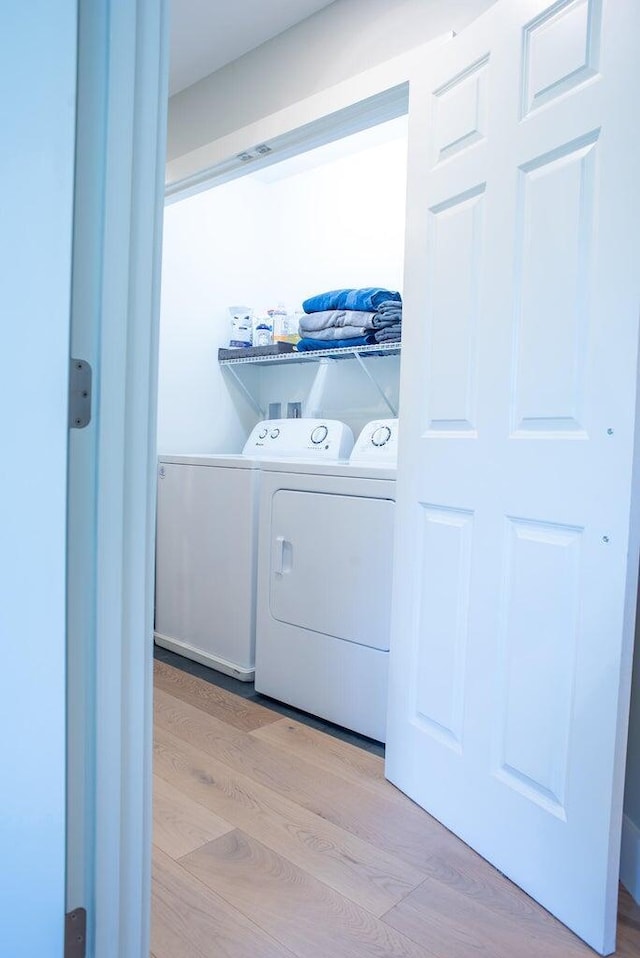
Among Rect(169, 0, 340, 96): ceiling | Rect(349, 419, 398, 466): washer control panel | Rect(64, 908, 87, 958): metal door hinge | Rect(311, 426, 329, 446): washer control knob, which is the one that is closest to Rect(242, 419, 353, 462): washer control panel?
Rect(311, 426, 329, 446): washer control knob

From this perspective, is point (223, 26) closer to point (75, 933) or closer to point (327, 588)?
point (327, 588)

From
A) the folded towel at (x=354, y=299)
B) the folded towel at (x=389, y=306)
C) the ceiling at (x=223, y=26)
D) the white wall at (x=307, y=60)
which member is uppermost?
the ceiling at (x=223, y=26)

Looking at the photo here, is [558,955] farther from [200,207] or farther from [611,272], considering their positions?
[200,207]

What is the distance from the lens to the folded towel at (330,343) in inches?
98.0

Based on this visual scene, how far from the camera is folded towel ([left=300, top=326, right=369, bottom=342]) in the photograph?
249 cm

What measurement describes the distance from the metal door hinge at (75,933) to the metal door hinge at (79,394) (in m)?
0.60

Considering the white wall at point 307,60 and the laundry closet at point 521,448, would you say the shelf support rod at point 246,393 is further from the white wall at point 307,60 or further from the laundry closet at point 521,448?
the laundry closet at point 521,448

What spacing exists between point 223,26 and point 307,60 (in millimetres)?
319

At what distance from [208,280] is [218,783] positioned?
2321 millimetres

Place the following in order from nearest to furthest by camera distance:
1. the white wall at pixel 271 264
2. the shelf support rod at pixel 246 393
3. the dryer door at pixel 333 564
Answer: the dryer door at pixel 333 564, the white wall at pixel 271 264, the shelf support rod at pixel 246 393

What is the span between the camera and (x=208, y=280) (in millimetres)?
3141

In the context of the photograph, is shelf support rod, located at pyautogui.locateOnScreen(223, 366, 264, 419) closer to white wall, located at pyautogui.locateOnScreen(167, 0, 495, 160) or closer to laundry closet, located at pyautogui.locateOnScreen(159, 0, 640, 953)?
white wall, located at pyautogui.locateOnScreen(167, 0, 495, 160)

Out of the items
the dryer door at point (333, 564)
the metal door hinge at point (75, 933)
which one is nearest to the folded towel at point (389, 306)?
the dryer door at point (333, 564)

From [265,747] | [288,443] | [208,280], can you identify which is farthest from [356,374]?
[265,747]
